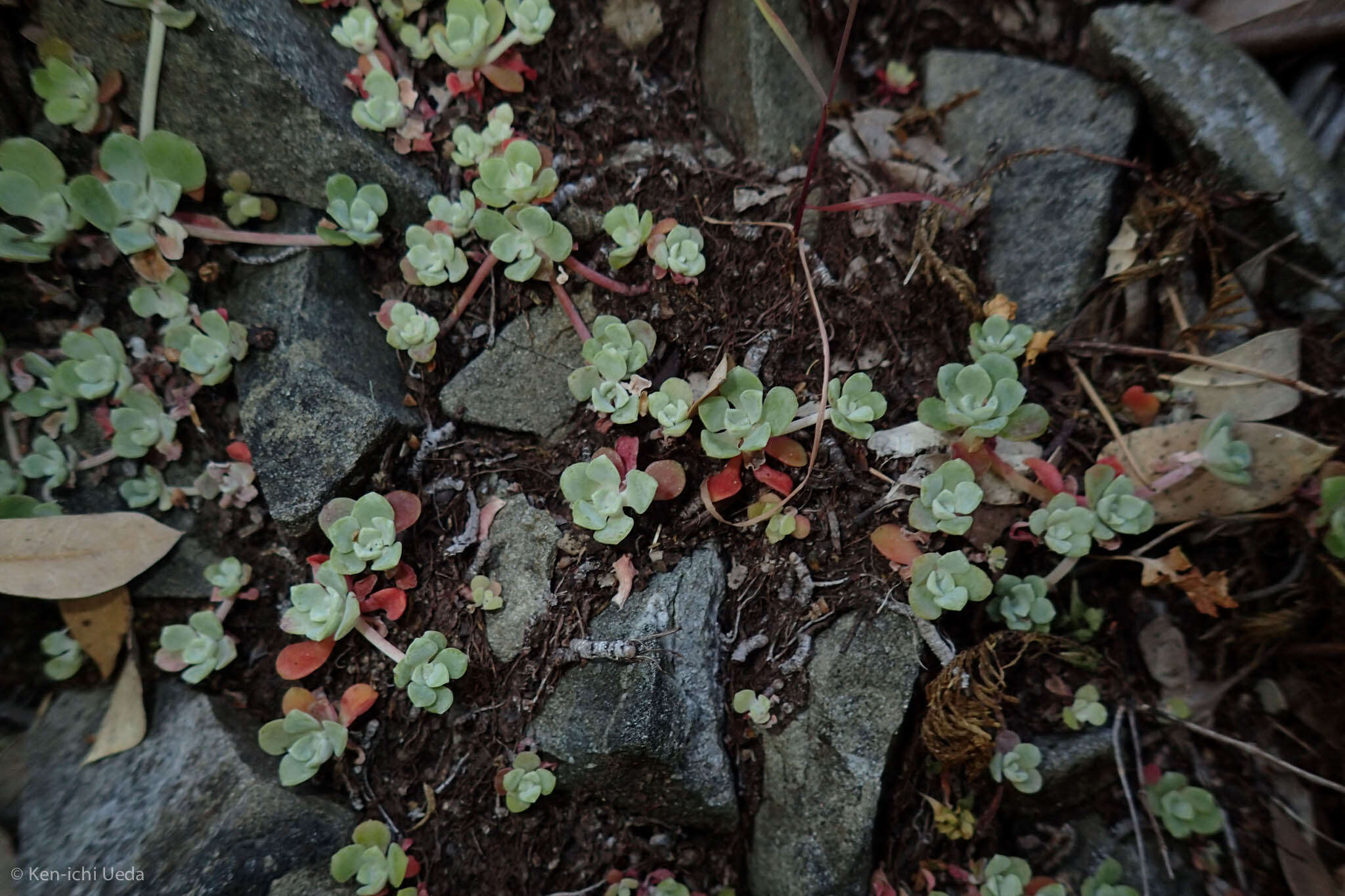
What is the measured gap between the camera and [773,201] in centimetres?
211

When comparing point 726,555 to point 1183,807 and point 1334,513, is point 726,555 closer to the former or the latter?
point 1183,807

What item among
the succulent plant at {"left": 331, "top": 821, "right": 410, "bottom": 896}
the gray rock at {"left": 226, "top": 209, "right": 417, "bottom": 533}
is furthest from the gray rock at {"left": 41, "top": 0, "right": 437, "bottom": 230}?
the succulent plant at {"left": 331, "top": 821, "right": 410, "bottom": 896}

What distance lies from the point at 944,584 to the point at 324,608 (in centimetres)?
152

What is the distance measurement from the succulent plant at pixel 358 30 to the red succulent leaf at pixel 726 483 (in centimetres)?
153

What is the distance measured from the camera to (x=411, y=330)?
2012 millimetres

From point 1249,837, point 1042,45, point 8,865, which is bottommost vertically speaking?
point 1249,837

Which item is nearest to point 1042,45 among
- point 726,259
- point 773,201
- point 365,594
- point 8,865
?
point 773,201

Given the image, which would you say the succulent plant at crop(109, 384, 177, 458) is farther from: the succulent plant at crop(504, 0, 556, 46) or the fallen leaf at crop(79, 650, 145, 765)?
the succulent plant at crop(504, 0, 556, 46)

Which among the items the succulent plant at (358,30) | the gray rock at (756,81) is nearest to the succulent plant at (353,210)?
the succulent plant at (358,30)

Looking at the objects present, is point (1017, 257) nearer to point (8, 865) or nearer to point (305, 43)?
point (305, 43)

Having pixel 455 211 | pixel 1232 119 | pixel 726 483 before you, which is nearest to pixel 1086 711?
pixel 726 483

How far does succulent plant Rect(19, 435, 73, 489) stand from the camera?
6.66 feet

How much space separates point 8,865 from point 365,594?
3.53ft

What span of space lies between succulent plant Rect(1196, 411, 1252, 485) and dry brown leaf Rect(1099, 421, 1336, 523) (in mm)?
24
